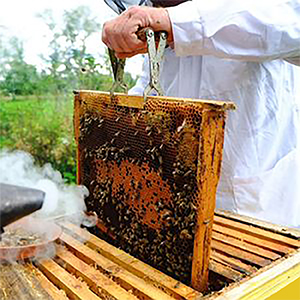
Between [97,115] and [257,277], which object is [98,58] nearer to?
[97,115]

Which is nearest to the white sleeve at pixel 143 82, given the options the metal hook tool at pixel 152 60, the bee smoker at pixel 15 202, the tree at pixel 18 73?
the metal hook tool at pixel 152 60

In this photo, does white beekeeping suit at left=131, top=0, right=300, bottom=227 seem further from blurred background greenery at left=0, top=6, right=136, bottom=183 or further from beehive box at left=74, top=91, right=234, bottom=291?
blurred background greenery at left=0, top=6, right=136, bottom=183

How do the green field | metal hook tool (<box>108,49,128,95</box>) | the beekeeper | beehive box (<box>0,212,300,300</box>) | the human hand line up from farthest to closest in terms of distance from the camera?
the green field → the beekeeper → metal hook tool (<box>108,49,128,95</box>) → the human hand → beehive box (<box>0,212,300,300</box>)

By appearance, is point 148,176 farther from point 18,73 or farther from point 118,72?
point 18,73

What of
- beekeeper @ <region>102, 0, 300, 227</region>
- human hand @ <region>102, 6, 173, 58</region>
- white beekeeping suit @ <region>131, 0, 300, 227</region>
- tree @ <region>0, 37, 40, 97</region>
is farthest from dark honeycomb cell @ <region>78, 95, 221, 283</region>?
tree @ <region>0, 37, 40, 97</region>

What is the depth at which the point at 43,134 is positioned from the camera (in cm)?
462

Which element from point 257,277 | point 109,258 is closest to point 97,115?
point 109,258

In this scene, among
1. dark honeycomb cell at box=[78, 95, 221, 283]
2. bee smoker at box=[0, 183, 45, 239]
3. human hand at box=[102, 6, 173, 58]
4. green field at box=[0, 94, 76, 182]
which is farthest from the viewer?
green field at box=[0, 94, 76, 182]

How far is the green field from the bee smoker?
13.5 feet

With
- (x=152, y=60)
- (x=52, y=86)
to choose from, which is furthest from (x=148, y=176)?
(x=52, y=86)

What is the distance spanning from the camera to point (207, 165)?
3.54 feet

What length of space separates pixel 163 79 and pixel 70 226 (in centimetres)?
100

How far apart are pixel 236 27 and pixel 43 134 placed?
3.68 metres

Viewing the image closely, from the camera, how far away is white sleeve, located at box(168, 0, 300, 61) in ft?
4.40
